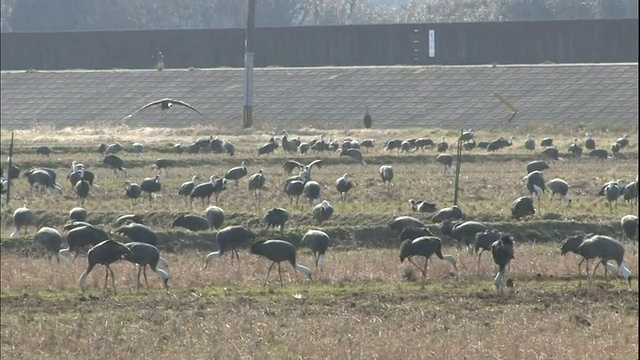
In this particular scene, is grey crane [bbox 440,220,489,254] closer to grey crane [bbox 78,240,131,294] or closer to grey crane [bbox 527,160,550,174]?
grey crane [bbox 78,240,131,294]

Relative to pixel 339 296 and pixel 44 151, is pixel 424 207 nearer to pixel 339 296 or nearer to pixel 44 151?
pixel 339 296

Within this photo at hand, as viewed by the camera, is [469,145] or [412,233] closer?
[412,233]

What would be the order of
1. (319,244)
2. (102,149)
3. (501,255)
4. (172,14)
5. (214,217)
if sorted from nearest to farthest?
1. (501,255)
2. (319,244)
3. (214,217)
4. (102,149)
5. (172,14)

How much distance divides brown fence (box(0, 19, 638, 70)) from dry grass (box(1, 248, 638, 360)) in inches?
1760

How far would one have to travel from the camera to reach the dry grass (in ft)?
47.1

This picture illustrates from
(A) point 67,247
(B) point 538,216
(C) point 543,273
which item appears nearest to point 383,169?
(B) point 538,216

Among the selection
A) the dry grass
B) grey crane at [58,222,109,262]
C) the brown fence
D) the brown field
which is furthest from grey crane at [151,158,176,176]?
the brown fence

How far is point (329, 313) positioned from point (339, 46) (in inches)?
2138

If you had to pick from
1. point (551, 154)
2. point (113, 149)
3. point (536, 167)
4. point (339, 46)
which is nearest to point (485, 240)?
point (536, 167)

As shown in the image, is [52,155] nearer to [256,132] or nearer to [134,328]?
[256,132]

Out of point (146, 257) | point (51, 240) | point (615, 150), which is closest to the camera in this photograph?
point (146, 257)

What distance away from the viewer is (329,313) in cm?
1698

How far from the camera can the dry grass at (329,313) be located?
14.4 metres

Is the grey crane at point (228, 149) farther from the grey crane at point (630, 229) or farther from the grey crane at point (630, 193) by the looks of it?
the grey crane at point (630, 229)
